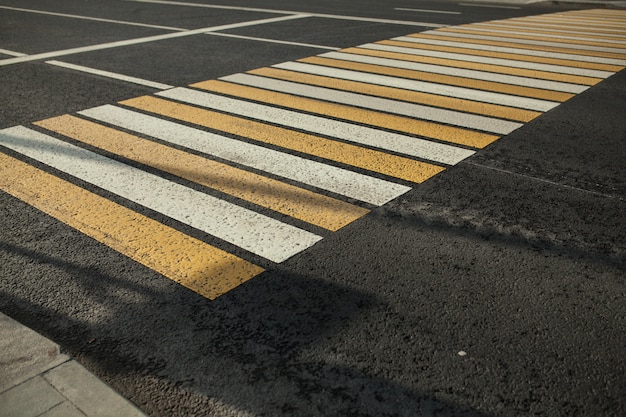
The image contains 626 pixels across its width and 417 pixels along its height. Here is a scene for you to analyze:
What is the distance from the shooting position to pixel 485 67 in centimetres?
868

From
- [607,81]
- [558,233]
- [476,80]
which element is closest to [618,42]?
[607,81]

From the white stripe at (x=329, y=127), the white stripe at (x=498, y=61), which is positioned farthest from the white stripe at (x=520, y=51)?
the white stripe at (x=329, y=127)

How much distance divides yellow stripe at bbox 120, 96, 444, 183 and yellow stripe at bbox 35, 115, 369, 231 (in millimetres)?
702

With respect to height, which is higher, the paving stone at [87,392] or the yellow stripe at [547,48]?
the yellow stripe at [547,48]

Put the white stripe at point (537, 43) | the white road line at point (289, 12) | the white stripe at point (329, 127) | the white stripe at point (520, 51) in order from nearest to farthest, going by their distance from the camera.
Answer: the white stripe at point (329, 127), the white stripe at point (520, 51), the white stripe at point (537, 43), the white road line at point (289, 12)

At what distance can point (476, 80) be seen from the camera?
7.99 m

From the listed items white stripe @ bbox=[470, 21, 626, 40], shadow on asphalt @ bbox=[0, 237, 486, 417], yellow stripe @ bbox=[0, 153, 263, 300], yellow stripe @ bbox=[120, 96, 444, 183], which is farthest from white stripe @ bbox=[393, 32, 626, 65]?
shadow on asphalt @ bbox=[0, 237, 486, 417]

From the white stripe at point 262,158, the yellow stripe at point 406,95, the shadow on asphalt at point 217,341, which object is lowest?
the shadow on asphalt at point 217,341

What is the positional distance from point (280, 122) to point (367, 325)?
3573 millimetres

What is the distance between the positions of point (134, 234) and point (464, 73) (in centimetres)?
557

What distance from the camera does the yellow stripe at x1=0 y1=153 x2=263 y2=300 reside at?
12.1ft

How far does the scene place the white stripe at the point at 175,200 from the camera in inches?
160

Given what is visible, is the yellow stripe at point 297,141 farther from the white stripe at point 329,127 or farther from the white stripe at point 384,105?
the white stripe at point 384,105

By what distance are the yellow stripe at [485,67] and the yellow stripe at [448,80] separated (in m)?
0.65
